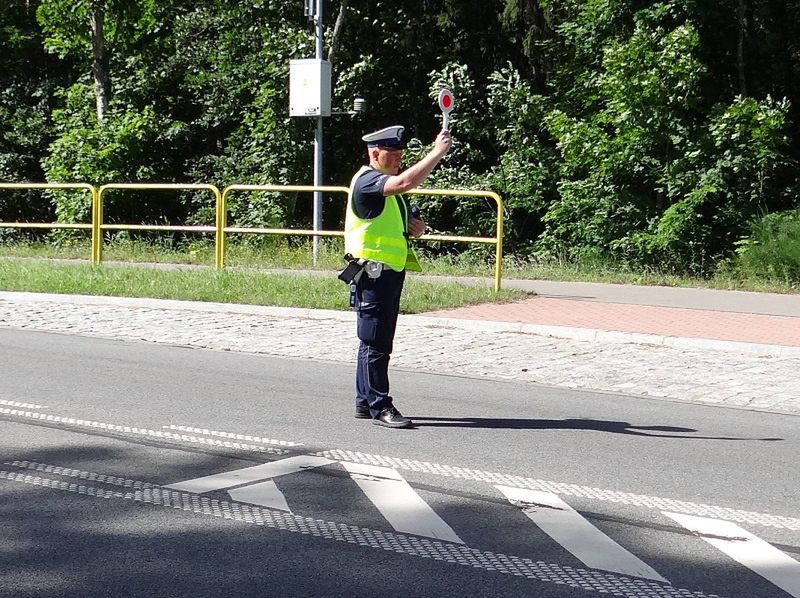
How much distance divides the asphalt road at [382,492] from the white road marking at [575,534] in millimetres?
16

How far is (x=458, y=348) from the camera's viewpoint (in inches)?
454

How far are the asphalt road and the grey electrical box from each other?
12.5m

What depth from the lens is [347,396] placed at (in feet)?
29.4

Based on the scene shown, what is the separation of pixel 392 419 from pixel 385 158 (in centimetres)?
162

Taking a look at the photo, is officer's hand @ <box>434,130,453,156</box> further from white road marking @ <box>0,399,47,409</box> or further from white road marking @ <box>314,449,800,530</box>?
white road marking @ <box>0,399,47,409</box>

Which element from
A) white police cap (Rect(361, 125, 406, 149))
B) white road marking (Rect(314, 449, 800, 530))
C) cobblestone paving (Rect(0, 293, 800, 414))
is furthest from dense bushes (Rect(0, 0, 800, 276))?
white road marking (Rect(314, 449, 800, 530))

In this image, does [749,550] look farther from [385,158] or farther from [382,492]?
[385,158]

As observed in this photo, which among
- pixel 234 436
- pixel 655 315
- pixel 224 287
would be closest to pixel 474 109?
pixel 224 287

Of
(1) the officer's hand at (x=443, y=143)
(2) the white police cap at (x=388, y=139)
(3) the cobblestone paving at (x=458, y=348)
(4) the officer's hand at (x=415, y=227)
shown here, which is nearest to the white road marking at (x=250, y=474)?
(4) the officer's hand at (x=415, y=227)

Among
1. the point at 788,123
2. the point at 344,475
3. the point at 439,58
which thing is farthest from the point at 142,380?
the point at 439,58

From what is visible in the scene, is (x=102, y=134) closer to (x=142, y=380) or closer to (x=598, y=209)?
(x=598, y=209)

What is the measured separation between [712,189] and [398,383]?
489 inches

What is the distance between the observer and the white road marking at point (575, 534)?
486 cm

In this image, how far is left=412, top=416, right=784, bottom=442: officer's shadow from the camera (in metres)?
7.75
